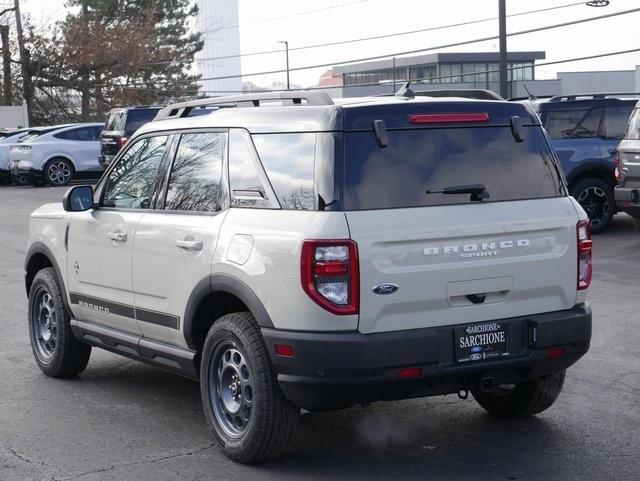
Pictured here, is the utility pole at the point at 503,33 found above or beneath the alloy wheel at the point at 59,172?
above

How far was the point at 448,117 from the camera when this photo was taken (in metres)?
5.64

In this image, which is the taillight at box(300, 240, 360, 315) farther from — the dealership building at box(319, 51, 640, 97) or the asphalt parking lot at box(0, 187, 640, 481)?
the dealership building at box(319, 51, 640, 97)

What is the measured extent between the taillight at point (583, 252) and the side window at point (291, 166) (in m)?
1.54

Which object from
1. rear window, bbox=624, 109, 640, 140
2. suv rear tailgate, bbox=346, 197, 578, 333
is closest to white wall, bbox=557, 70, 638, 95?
rear window, bbox=624, 109, 640, 140

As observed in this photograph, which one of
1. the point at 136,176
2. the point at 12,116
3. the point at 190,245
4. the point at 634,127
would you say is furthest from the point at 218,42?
the point at 190,245

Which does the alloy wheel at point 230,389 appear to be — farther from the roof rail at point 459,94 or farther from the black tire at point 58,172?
the black tire at point 58,172

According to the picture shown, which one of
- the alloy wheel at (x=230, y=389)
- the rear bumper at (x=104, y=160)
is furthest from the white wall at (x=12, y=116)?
the alloy wheel at (x=230, y=389)

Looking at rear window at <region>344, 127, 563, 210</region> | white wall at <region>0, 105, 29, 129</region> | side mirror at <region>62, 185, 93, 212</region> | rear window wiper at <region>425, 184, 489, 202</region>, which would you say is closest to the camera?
rear window at <region>344, 127, 563, 210</region>

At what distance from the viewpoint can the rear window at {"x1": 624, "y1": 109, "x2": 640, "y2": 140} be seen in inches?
545

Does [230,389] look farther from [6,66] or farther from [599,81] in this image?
[599,81]

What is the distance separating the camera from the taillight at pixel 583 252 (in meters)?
5.84

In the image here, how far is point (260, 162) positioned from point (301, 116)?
1.19ft

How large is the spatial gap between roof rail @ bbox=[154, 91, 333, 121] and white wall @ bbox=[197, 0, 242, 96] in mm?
58000

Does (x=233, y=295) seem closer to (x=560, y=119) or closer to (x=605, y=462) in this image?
(x=605, y=462)
